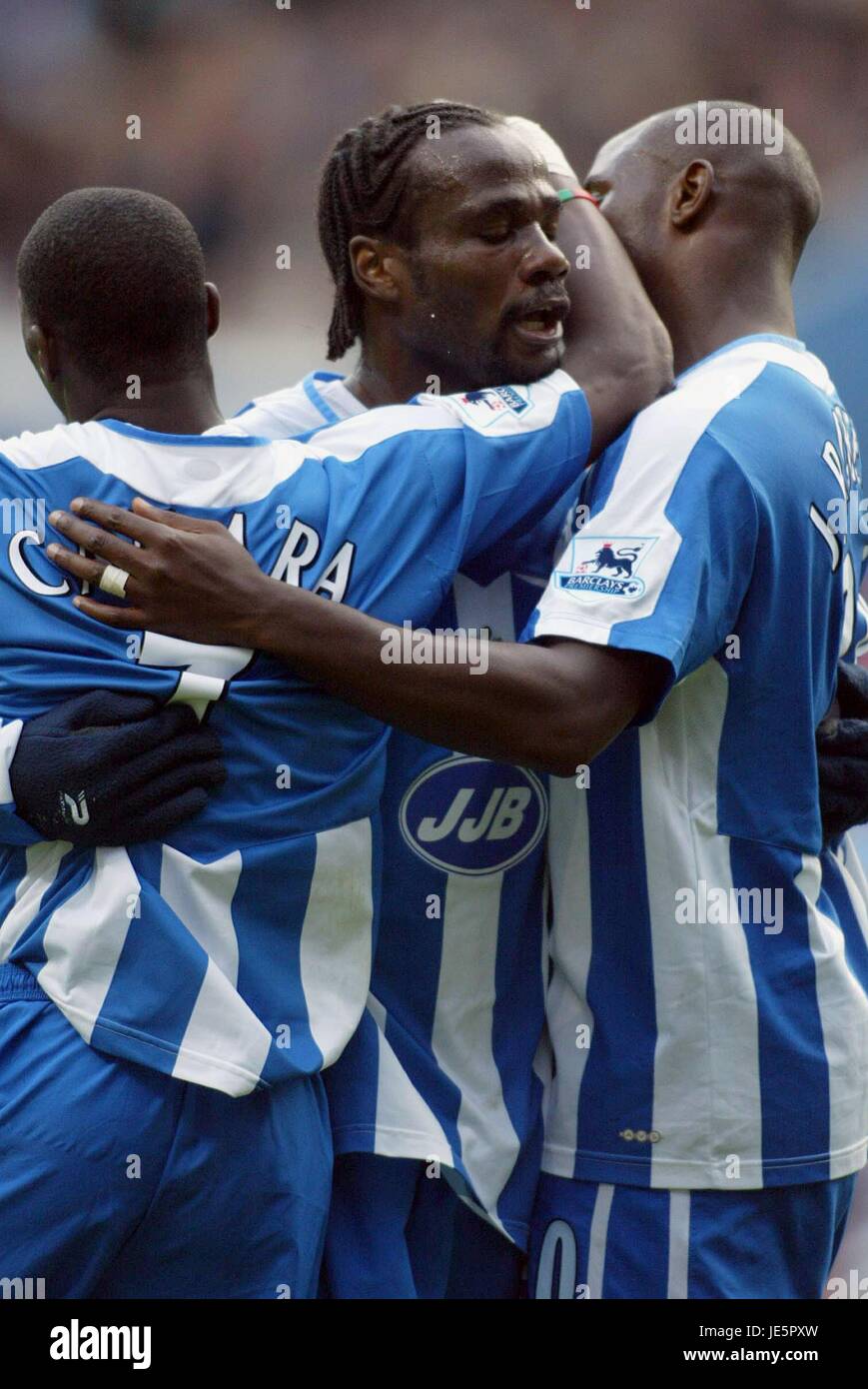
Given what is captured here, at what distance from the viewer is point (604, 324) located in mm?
2166

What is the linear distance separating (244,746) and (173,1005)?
314 millimetres

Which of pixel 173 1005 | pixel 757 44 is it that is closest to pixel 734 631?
pixel 173 1005

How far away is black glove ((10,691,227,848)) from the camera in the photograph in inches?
68.9

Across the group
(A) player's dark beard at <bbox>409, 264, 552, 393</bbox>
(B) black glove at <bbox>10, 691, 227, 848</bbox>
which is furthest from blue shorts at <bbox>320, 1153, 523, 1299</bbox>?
(A) player's dark beard at <bbox>409, 264, 552, 393</bbox>

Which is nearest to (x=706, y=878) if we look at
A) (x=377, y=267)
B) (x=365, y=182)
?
(x=377, y=267)

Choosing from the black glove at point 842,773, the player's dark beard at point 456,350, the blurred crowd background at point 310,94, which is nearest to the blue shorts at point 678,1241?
the black glove at point 842,773

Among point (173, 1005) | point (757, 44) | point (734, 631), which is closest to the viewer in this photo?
point (173, 1005)

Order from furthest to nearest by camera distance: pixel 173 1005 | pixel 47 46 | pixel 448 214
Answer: pixel 47 46 < pixel 448 214 < pixel 173 1005

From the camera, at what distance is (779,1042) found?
80.3 inches

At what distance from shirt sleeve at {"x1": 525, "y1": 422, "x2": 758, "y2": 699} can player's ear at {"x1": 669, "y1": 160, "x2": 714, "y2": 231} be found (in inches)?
22.3

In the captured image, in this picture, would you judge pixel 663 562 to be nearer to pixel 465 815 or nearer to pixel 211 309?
pixel 465 815

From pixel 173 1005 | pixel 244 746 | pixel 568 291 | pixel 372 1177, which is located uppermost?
pixel 568 291

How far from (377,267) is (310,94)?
425cm

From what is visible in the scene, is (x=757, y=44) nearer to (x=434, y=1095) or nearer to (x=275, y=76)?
(x=275, y=76)
